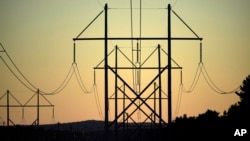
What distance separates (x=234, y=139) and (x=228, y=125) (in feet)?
21.1

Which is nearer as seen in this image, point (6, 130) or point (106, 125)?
point (106, 125)

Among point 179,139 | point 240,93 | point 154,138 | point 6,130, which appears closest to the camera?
point 179,139

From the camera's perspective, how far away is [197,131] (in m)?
58.0

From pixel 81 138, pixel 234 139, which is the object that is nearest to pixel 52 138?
pixel 81 138

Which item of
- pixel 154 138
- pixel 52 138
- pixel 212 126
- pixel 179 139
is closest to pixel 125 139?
pixel 154 138

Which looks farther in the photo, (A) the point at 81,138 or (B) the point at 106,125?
(A) the point at 81,138

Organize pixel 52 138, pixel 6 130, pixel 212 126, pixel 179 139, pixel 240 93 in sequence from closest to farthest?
pixel 212 126 → pixel 179 139 → pixel 6 130 → pixel 52 138 → pixel 240 93

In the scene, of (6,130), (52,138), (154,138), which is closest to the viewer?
(6,130)

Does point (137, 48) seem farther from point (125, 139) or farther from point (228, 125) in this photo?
point (125, 139)

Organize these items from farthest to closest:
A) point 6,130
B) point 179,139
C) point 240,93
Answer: point 240,93 < point 6,130 < point 179,139

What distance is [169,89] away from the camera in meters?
47.7

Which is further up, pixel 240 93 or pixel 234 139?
pixel 240 93

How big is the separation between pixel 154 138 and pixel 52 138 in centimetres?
969

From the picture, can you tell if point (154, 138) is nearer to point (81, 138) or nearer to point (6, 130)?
point (6, 130)
